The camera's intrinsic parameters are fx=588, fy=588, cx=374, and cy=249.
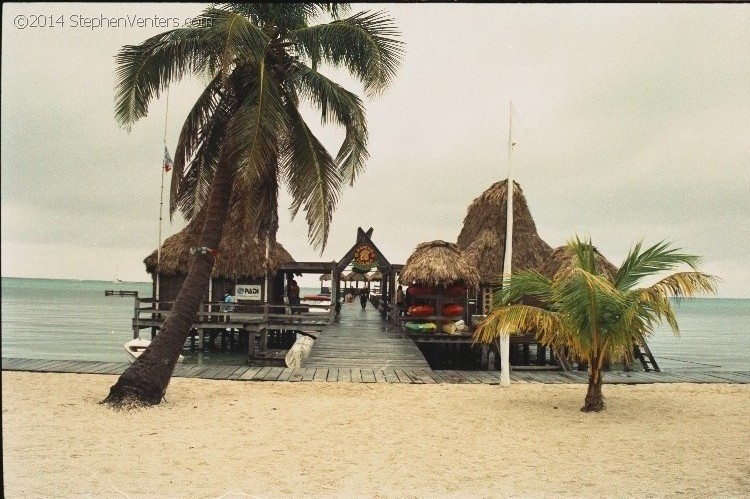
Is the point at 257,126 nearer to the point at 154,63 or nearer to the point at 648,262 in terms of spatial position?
the point at 154,63

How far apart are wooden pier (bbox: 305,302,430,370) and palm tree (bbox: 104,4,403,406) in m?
3.88

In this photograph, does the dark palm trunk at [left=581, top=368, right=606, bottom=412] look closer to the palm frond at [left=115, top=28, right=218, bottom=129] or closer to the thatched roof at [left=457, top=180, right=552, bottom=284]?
the palm frond at [left=115, top=28, right=218, bottom=129]

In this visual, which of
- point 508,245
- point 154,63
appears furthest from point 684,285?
point 154,63

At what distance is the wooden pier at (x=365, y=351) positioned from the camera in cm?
1208

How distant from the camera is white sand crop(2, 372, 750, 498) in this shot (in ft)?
15.6

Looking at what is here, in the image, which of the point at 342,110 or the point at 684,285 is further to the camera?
the point at 342,110

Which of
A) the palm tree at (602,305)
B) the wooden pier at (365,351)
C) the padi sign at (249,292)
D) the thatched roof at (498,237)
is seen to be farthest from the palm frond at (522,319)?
the padi sign at (249,292)

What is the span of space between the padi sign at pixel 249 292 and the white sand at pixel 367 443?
457 inches

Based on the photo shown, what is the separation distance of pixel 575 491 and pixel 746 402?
545 centimetres

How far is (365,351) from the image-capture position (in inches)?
525

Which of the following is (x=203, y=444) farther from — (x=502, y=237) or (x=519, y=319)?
(x=502, y=237)

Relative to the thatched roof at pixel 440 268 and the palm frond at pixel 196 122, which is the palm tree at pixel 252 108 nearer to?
the palm frond at pixel 196 122

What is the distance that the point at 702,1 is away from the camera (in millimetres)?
3840

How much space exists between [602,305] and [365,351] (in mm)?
6910
